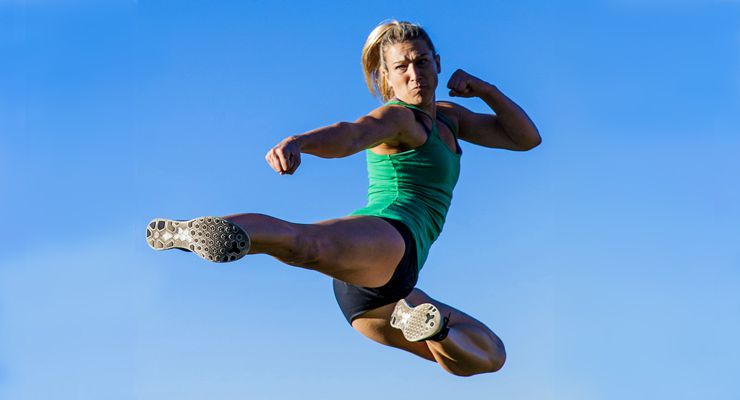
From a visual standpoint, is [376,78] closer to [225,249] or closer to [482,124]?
[482,124]

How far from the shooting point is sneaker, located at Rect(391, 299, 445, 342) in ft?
25.0

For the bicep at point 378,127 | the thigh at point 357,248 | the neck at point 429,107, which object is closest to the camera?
the thigh at point 357,248

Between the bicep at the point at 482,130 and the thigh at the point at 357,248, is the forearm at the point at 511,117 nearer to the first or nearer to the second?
the bicep at the point at 482,130

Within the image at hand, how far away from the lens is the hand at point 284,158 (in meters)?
6.39

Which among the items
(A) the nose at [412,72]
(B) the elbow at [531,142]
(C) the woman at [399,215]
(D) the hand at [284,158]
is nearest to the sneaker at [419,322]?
(C) the woman at [399,215]

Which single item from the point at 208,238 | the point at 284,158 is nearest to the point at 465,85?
the point at 284,158

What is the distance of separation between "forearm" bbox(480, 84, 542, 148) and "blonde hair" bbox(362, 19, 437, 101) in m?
0.64

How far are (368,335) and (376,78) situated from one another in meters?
2.02

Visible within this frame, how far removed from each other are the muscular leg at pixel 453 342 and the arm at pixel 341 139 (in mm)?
1382

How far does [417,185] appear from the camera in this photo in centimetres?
804

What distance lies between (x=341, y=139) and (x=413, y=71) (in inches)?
52.2

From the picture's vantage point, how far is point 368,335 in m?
8.52

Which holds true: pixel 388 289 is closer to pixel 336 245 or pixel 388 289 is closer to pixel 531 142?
pixel 336 245

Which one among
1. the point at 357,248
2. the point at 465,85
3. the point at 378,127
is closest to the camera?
the point at 357,248
